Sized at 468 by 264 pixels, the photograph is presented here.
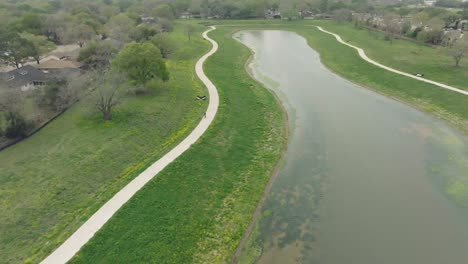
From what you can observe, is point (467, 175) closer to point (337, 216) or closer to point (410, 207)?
point (410, 207)

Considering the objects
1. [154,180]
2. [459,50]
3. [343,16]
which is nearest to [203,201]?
[154,180]

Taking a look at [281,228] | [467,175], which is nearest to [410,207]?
[467,175]

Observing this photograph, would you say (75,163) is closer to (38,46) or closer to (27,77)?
(27,77)

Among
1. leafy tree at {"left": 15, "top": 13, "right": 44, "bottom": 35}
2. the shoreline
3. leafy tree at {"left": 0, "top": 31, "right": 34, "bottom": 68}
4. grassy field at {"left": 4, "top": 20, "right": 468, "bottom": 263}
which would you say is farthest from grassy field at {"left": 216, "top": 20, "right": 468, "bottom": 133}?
leafy tree at {"left": 15, "top": 13, "right": 44, "bottom": 35}

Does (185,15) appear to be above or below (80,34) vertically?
above

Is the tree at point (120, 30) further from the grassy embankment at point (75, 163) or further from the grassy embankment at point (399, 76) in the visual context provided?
the grassy embankment at point (399, 76)

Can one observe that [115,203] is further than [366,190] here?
No

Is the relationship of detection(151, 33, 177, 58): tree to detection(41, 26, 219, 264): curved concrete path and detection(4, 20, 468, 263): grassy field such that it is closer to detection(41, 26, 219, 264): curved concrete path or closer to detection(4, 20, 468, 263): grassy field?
detection(4, 20, 468, 263): grassy field
